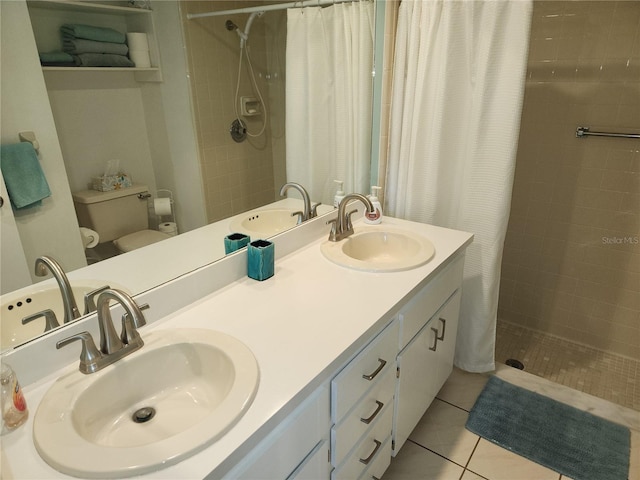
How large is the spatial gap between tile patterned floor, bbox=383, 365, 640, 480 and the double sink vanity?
245mm

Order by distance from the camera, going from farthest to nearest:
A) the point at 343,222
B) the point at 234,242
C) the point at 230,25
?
the point at 343,222
the point at 234,242
the point at 230,25

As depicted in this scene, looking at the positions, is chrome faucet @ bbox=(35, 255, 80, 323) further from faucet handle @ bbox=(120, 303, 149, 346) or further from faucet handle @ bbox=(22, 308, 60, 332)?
faucet handle @ bbox=(120, 303, 149, 346)

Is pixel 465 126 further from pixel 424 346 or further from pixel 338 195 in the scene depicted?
pixel 424 346

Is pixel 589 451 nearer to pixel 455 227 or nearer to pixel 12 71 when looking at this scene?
pixel 455 227

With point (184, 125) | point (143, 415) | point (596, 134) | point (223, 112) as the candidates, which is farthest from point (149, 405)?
point (596, 134)

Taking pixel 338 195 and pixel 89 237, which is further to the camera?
pixel 338 195

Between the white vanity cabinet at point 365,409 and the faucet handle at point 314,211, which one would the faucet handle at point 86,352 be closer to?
the white vanity cabinet at point 365,409

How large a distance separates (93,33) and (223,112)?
407 millimetres

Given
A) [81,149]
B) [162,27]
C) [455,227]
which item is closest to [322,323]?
[81,149]

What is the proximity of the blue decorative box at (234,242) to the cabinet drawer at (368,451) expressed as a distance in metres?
0.71

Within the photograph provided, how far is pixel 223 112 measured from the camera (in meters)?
1.29

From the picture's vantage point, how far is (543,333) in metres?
2.61

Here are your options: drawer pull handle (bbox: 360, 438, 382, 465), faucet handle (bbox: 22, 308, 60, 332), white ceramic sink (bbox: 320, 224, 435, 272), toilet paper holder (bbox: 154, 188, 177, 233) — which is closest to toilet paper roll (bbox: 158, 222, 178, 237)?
toilet paper holder (bbox: 154, 188, 177, 233)

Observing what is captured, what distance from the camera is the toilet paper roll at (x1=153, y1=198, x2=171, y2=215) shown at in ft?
3.81
